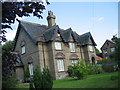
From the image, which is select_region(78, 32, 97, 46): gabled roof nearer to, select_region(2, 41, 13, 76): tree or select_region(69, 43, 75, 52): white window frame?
select_region(69, 43, 75, 52): white window frame

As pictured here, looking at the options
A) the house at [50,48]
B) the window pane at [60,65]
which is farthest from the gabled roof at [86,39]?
the window pane at [60,65]

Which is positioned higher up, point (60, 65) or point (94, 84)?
point (60, 65)

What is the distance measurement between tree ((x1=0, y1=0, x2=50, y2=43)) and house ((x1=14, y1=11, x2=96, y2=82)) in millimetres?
14729

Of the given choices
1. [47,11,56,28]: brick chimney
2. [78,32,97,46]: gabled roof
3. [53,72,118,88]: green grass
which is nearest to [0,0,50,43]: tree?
[53,72,118,88]: green grass

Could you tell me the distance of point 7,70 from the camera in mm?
7719

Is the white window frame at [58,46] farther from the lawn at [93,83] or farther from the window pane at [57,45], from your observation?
the lawn at [93,83]

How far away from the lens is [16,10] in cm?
762

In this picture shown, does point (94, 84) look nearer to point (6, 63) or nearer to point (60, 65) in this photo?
point (6, 63)

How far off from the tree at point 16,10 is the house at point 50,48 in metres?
14.7

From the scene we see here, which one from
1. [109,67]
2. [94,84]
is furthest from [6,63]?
[109,67]

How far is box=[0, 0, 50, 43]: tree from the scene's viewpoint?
7.33 metres

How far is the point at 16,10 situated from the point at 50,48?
52.1ft

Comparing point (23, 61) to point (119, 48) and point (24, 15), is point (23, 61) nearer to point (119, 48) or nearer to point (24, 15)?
point (119, 48)

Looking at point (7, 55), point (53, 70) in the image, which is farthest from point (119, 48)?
point (53, 70)
